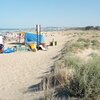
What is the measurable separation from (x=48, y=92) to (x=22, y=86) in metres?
2.44

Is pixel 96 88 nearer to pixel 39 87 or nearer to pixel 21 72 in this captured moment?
pixel 39 87

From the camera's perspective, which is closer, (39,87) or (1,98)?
(1,98)

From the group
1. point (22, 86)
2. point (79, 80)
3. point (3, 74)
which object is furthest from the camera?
point (3, 74)

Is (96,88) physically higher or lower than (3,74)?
higher

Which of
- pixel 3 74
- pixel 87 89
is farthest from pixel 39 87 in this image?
pixel 3 74

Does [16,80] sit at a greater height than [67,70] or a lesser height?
lesser

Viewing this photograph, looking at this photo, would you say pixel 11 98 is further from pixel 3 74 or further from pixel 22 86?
pixel 3 74

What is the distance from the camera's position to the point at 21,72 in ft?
41.0

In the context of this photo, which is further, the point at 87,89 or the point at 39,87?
the point at 39,87

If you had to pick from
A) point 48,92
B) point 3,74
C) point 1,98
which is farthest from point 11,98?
point 3,74

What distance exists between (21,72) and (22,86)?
314 cm

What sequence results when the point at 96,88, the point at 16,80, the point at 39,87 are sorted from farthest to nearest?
the point at 16,80 < the point at 39,87 < the point at 96,88

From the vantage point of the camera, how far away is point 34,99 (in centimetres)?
750

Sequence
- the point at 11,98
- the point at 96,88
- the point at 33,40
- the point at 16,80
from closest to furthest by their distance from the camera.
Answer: the point at 96,88, the point at 11,98, the point at 16,80, the point at 33,40
